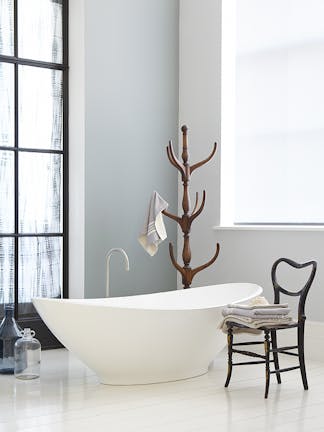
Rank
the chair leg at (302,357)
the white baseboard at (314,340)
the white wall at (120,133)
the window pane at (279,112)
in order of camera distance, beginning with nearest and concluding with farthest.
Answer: the chair leg at (302,357) < the white baseboard at (314,340) < the window pane at (279,112) < the white wall at (120,133)

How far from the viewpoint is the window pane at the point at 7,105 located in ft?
18.7

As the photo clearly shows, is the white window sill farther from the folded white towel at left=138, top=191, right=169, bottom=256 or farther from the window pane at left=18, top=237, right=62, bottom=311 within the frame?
the window pane at left=18, top=237, right=62, bottom=311

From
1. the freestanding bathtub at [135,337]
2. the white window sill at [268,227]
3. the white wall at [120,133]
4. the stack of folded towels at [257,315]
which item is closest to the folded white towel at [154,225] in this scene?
the white wall at [120,133]

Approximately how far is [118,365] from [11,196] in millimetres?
1786

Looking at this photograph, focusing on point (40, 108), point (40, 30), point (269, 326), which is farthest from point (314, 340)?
point (40, 30)

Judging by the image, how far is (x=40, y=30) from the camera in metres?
5.92

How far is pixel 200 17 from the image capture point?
251 inches

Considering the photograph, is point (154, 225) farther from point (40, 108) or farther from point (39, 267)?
point (40, 108)

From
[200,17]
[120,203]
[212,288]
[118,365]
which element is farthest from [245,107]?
[118,365]

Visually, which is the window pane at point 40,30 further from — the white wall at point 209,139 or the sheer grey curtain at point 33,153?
the white wall at point 209,139

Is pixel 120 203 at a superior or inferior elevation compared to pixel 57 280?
superior

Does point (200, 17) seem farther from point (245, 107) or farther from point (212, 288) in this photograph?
point (212, 288)

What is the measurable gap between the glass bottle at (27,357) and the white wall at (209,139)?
1875mm

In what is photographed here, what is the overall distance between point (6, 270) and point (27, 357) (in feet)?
3.49
